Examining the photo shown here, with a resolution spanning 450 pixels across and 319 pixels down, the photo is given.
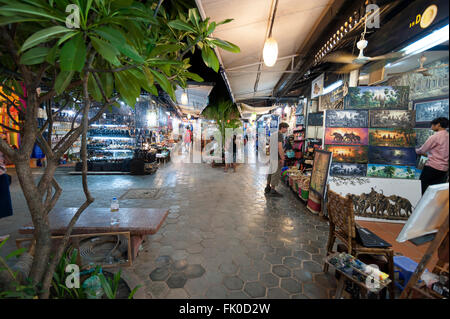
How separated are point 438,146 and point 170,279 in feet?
8.72

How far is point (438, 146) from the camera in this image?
1.07 m

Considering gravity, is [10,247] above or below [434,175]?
below

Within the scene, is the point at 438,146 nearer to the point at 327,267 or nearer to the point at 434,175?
the point at 434,175

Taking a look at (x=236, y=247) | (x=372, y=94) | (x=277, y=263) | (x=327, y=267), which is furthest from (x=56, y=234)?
(x=372, y=94)

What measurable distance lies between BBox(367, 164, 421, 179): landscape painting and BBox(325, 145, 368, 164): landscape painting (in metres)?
0.19

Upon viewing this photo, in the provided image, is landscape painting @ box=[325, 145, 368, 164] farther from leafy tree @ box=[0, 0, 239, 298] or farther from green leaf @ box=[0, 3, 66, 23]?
green leaf @ box=[0, 3, 66, 23]

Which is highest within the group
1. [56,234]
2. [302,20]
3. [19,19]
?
[302,20]

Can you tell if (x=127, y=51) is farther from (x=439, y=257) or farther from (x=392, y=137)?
(x=392, y=137)

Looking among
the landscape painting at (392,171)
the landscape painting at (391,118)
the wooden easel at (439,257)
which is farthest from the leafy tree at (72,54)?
the landscape painting at (392,171)

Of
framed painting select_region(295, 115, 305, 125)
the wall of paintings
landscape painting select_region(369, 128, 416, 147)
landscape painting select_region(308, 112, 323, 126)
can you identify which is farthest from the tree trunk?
framed painting select_region(295, 115, 305, 125)

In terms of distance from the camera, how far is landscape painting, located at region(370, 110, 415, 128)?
2866 mm

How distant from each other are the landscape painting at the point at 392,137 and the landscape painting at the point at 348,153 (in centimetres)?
22

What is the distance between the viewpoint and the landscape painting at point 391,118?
287 cm

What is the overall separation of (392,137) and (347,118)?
0.76 metres
